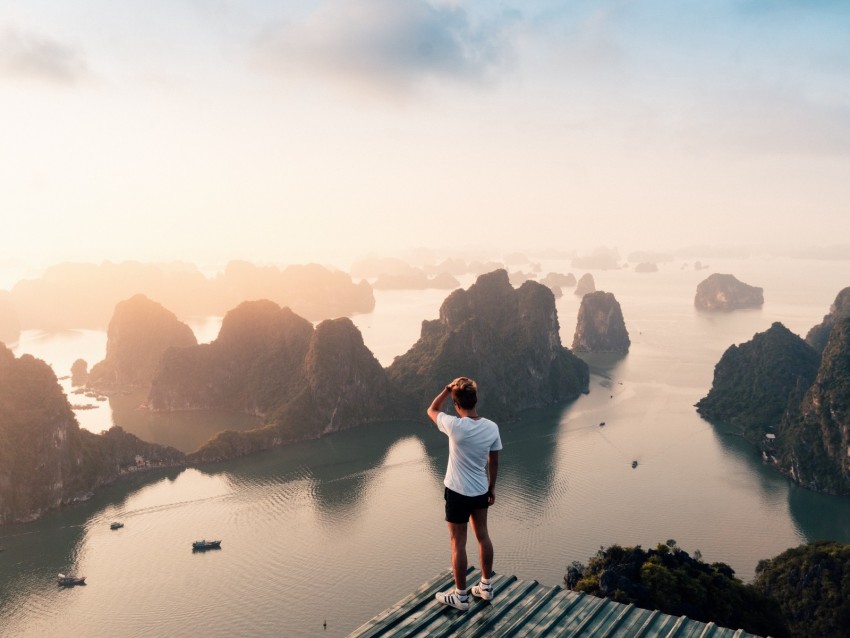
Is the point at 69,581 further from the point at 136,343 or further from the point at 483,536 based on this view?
the point at 136,343

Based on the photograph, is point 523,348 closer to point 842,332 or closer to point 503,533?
point 842,332

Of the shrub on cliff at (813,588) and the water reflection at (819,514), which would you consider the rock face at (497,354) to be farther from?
the shrub on cliff at (813,588)

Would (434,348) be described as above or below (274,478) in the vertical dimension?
above

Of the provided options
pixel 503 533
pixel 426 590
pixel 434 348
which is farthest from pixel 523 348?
pixel 426 590

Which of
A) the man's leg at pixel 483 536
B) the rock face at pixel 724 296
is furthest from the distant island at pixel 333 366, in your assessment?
the rock face at pixel 724 296

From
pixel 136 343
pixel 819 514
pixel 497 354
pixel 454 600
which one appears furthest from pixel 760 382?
pixel 136 343

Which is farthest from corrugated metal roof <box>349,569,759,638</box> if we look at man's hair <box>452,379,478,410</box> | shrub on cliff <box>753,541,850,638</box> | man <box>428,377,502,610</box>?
shrub on cliff <box>753,541,850,638</box>
